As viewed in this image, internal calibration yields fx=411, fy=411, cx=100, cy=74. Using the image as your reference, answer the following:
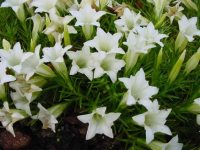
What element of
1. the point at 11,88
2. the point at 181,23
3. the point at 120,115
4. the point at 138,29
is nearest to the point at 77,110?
the point at 120,115

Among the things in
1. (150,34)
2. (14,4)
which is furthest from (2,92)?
(150,34)

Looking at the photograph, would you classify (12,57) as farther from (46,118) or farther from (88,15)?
(88,15)

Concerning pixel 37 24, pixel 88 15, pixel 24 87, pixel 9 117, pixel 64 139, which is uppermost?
pixel 88 15

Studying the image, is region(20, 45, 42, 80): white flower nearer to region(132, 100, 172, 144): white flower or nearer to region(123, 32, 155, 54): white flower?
region(123, 32, 155, 54): white flower

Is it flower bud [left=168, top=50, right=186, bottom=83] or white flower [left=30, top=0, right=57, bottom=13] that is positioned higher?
white flower [left=30, top=0, right=57, bottom=13]

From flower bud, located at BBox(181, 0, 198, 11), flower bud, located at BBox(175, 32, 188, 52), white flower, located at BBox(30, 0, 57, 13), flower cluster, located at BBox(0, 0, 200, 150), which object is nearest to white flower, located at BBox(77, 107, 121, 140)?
flower cluster, located at BBox(0, 0, 200, 150)
